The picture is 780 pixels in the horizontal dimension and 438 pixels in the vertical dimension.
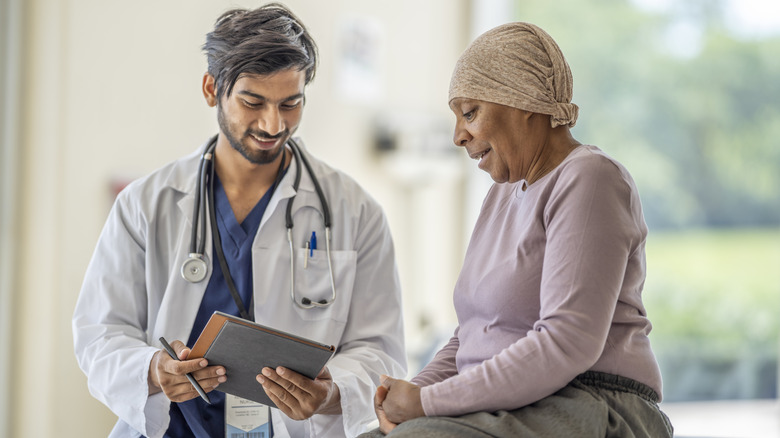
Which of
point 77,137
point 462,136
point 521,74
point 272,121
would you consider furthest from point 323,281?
point 77,137

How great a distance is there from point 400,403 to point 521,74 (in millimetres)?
542

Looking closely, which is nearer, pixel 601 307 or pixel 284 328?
pixel 601 307

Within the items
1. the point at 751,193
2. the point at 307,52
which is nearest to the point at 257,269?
the point at 307,52

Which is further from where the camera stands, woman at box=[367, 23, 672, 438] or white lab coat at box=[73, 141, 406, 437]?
white lab coat at box=[73, 141, 406, 437]

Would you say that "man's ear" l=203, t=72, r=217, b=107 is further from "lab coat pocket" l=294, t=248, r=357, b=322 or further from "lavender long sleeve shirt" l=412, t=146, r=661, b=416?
"lavender long sleeve shirt" l=412, t=146, r=661, b=416

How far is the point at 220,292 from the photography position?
184 cm

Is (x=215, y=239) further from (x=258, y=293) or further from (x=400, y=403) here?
(x=400, y=403)

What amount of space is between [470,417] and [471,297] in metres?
0.25

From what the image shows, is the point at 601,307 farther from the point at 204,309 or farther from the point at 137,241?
the point at 137,241

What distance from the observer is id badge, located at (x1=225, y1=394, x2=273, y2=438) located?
5.86ft

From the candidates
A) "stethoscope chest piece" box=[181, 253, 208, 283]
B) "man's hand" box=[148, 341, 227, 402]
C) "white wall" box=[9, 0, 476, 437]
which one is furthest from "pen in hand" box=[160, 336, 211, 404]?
"white wall" box=[9, 0, 476, 437]

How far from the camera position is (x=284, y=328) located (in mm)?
1838

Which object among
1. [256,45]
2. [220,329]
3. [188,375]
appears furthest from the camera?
[256,45]

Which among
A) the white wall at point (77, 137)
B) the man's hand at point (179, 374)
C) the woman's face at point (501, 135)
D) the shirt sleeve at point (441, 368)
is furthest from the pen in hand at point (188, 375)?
the white wall at point (77, 137)
